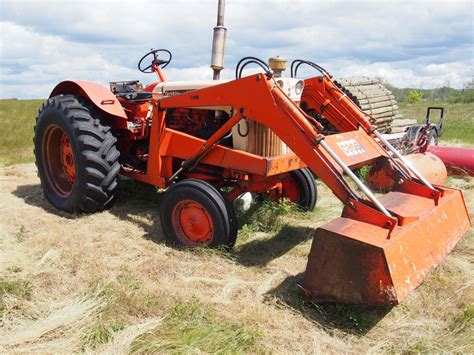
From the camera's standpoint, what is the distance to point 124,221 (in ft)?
16.1

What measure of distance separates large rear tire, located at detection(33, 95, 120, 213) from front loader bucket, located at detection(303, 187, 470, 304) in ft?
8.46

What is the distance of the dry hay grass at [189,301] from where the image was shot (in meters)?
2.70

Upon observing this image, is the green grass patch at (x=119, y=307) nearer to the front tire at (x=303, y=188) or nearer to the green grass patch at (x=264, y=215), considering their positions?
the green grass patch at (x=264, y=215)

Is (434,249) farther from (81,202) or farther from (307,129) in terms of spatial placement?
(81,202)

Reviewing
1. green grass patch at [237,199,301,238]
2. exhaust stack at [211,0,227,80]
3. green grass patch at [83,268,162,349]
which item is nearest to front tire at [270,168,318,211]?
green grass patch at [237,199,301,238]

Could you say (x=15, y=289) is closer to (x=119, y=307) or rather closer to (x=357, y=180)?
(x=119, y=307)

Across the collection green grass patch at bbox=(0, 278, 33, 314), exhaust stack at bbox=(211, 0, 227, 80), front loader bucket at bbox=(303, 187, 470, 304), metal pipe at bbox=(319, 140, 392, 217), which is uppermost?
exhaust stack at bbox=(211, 0, 227, 80)

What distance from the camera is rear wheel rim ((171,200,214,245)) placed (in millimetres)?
4023

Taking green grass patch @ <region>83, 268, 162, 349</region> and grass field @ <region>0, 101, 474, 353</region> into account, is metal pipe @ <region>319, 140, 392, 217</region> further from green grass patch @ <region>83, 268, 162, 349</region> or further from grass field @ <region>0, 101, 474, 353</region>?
green grass patch @ <region>83, 268, 162, 349</region>

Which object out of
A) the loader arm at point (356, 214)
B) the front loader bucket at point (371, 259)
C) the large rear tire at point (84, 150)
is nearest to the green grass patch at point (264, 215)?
the loader arm at point (356, 214)

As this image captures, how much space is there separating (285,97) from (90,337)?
222 cm

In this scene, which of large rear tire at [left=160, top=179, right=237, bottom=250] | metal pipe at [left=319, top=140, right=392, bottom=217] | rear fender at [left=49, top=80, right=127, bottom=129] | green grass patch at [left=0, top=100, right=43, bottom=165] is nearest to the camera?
metal pipe at [left=319, top=140, right=392, bottom=217]

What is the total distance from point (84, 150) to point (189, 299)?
227 cm

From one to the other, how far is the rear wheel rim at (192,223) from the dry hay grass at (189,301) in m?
0.17
